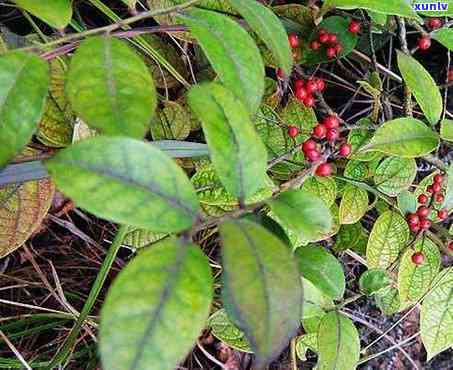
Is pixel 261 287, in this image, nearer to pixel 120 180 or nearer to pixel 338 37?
pixel 120 180

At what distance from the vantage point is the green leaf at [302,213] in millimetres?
591

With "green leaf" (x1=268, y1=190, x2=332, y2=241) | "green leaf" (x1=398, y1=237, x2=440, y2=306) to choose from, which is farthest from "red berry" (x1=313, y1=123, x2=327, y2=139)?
"green leaf" (x1=268, y1=190, x2=332, y2=241)

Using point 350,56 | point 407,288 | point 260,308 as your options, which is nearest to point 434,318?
point 407,288

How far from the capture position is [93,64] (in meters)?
0.59

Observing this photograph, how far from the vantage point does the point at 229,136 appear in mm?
582

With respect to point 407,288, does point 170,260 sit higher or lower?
higher

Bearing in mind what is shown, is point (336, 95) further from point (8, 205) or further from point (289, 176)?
point (8, 205)

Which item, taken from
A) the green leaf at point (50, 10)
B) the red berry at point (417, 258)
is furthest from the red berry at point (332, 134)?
the green leaf at point (50, 10)

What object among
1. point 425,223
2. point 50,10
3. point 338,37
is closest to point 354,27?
point 338,37

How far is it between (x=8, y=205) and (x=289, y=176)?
426mm

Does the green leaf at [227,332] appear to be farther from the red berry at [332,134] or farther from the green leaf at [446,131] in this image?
the green leaf at [446,131]

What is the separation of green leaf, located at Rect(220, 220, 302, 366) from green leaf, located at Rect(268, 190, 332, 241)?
0.08 meters

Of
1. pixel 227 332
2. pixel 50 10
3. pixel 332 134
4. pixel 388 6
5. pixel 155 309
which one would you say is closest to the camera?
pixel 155 309

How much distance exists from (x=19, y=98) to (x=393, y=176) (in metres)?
0.66
